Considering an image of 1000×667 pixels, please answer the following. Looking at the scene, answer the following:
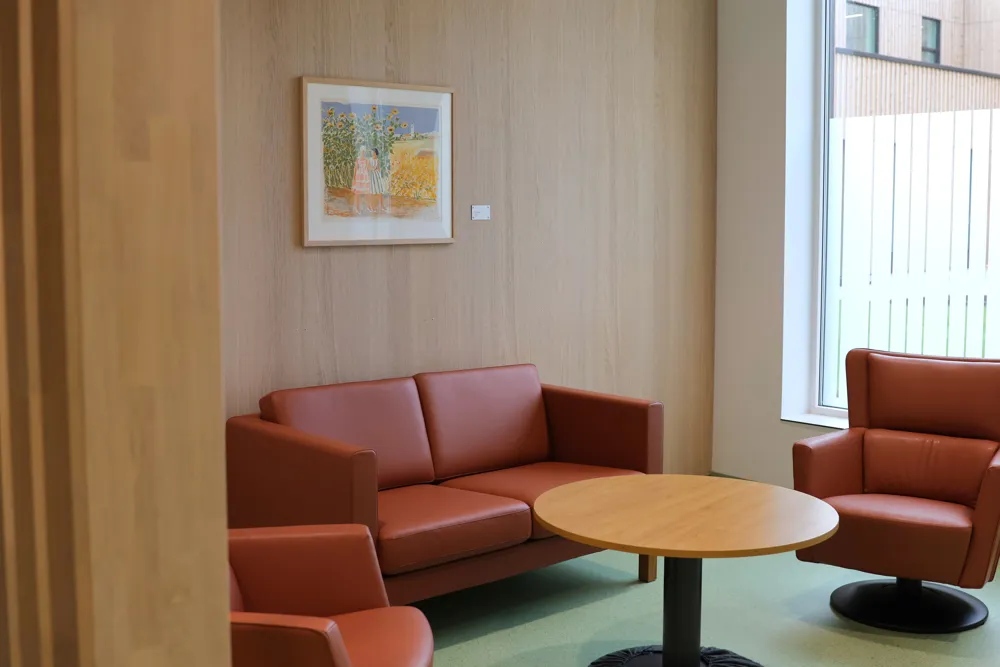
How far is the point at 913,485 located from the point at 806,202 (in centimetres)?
193

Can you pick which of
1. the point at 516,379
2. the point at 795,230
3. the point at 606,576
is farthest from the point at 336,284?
the point at 795,230

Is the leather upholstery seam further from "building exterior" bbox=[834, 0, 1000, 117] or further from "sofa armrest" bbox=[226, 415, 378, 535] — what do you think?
"building exterior" bbox=[834, 0, 1000, 117]

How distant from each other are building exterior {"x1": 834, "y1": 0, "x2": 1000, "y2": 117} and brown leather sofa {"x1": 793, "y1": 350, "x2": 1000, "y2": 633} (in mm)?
1556

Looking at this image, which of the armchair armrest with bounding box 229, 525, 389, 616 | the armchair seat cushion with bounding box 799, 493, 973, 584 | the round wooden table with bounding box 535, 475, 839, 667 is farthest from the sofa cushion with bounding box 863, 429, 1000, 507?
the armchair armrest with bounding box 229, 525, 389, 616

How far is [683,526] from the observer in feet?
9.60

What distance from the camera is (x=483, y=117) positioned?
4.54 metres

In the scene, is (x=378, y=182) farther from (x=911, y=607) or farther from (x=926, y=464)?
(x=911, y=607)

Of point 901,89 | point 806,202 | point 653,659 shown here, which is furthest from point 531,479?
point 901,89

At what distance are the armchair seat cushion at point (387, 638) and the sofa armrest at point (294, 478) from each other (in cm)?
67

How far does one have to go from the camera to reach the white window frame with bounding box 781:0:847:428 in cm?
523

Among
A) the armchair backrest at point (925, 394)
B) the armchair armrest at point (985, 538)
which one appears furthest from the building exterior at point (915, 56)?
the armchair armrest at point (985, 538)

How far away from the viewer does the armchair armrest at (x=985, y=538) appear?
3398 mm

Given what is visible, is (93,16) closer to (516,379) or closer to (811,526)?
(811,526)

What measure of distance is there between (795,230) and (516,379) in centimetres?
187
